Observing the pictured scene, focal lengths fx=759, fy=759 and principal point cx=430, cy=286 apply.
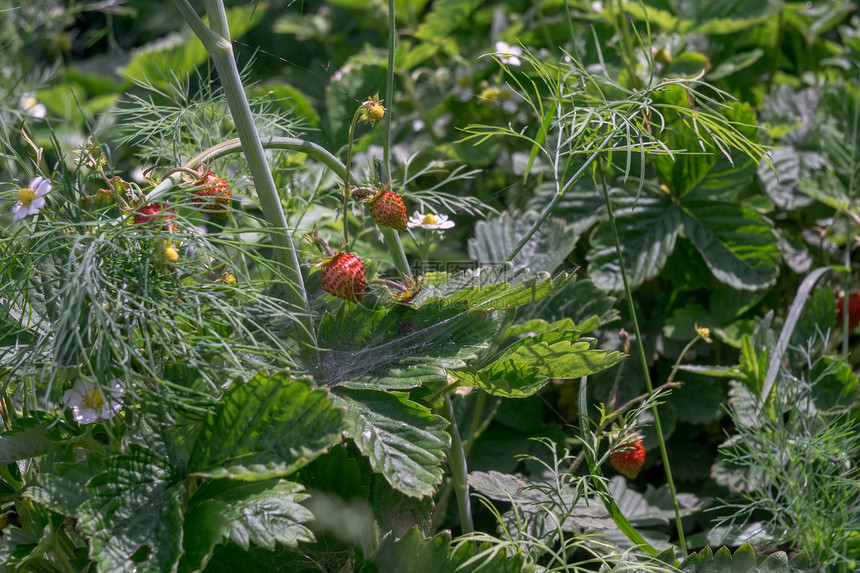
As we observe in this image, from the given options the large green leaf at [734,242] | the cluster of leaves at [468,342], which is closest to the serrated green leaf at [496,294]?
the cluster of leaves at [468,342]

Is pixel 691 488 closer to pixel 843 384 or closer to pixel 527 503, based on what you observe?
pixel 843 384

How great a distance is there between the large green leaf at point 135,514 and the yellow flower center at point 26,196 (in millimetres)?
229

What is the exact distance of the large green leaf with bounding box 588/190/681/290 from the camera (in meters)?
1.19

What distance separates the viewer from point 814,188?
132 cm

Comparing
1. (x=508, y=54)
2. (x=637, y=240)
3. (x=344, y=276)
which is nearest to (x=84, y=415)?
(x=344, y=276)

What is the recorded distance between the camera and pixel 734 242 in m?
1.23

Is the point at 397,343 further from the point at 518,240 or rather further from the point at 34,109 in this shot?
the point at 34,109

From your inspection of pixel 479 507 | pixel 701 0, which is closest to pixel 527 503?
pixel 479 507

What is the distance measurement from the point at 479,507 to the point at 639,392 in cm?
30

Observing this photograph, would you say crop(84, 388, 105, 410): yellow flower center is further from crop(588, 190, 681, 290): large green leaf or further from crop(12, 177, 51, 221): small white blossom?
crop(588, 190, 681, 290): large green leaf

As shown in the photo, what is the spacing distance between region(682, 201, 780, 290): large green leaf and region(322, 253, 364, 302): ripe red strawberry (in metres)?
0.74

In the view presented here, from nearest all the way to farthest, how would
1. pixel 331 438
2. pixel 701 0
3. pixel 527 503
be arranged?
pixel 331 438
pixel 527 503
pixel 701 0

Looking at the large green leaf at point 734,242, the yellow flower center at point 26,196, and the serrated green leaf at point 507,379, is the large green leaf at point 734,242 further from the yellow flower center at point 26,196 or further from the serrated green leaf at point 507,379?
the yellow flower center at point 26,196

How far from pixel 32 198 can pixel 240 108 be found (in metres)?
0.20
